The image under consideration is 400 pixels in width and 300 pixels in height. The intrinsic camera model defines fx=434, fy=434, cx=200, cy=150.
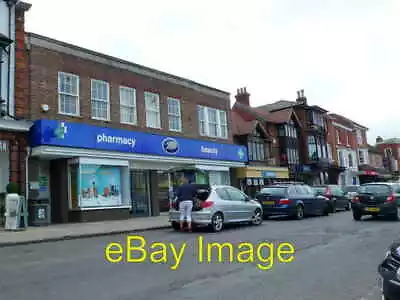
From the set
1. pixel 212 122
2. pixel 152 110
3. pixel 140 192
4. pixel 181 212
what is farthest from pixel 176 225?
pixel 212 122

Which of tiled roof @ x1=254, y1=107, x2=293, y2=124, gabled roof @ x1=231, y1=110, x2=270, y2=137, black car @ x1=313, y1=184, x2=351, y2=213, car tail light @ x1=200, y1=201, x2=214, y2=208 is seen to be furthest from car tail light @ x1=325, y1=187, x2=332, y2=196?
tiled roof @ x1=254, y1=107, x2=293, y2=124

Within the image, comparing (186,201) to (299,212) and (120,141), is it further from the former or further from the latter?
(120,141)

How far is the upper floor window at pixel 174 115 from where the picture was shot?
25484mm

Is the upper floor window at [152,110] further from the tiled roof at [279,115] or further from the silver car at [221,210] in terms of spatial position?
the tiled roof at [279,115]

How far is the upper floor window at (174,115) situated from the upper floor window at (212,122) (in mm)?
2031

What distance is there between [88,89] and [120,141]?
2.96 meters

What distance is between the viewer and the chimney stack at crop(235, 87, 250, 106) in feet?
144

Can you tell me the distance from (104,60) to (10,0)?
5308 mm

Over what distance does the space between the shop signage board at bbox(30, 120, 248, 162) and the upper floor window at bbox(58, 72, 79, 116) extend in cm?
128

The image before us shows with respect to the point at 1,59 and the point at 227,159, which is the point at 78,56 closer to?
the point at 1,59

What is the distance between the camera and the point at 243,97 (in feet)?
144

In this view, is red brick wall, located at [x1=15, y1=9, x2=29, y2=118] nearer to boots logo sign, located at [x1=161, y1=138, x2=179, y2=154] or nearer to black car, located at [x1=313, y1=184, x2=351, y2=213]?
boots logo sign, located at [x1=161, y1=138, x2=179, y2=154]

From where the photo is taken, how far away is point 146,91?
24.2 m

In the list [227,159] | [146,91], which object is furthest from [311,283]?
[227,159]
